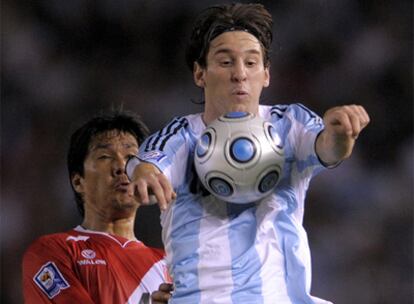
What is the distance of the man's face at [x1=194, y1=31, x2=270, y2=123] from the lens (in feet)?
8.97

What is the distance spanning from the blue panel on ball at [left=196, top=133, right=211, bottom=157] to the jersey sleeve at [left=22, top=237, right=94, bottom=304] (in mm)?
1293

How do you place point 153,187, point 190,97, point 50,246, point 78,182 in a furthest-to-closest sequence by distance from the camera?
point 190,97 → point 78,182 → point 50,246 → point 153,187

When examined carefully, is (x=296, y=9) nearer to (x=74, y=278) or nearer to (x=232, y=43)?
(x=74, y=278)

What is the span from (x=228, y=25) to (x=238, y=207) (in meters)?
0.56

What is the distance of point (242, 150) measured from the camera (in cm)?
255

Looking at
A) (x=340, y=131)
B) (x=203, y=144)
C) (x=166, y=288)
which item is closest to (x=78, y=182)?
(x=166, y=288)

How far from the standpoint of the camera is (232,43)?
276cm

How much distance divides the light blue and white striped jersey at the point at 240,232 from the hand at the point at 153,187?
0.10m

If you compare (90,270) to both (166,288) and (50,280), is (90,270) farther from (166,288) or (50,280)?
(166,288)

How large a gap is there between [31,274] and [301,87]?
7.02 ft

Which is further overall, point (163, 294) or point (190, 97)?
point (190, 97)

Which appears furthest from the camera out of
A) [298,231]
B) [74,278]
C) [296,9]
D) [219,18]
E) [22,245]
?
[296,9]

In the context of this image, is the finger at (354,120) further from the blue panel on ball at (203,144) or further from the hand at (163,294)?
the hand at (163,294)

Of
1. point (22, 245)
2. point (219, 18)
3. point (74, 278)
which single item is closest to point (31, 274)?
point (74, 278)
